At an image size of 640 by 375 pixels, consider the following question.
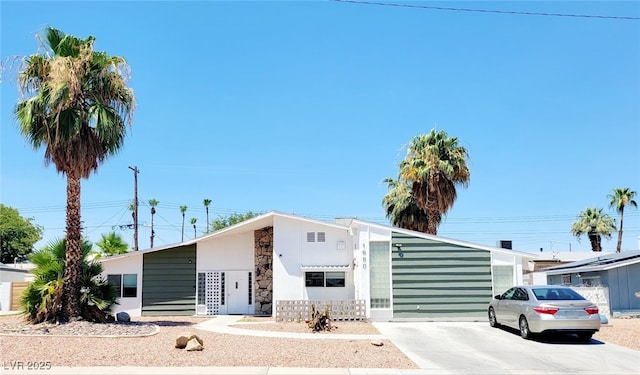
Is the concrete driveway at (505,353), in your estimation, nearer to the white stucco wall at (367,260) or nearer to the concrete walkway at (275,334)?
the concrete walkway at (275,334)

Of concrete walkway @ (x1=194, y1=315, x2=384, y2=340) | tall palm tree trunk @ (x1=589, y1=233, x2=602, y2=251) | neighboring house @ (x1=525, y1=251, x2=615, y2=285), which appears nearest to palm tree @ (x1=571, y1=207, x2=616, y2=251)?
tall palm tree trunk @ (x1=589, y1=233, x2=602, y2=251)

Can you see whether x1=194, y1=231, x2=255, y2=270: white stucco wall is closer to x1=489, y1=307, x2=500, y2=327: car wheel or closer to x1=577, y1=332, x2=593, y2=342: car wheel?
x1=489, y1=307, x2=500, y2=327: car wheel

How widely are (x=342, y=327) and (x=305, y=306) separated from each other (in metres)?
2.62

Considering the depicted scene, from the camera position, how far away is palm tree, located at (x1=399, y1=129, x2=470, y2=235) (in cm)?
2592

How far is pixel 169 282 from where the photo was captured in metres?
22.9

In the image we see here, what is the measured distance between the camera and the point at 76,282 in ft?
52.0

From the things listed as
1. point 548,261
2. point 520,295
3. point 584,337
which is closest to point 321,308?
point 520,295

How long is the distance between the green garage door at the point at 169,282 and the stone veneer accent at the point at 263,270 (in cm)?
273

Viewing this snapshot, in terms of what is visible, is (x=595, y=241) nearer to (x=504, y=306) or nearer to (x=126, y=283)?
(x=504, y=306)

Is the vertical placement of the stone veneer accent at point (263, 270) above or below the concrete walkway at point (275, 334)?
above

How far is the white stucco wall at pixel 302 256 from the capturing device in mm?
21109

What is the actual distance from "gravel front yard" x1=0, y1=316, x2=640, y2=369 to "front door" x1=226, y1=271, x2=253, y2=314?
728cm

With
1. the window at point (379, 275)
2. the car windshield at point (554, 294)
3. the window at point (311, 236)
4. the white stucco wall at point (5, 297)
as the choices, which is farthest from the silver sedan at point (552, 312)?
the white stucco wall at point (5, 297)

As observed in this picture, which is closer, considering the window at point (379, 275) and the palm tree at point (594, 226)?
the window at point (379, 275)
